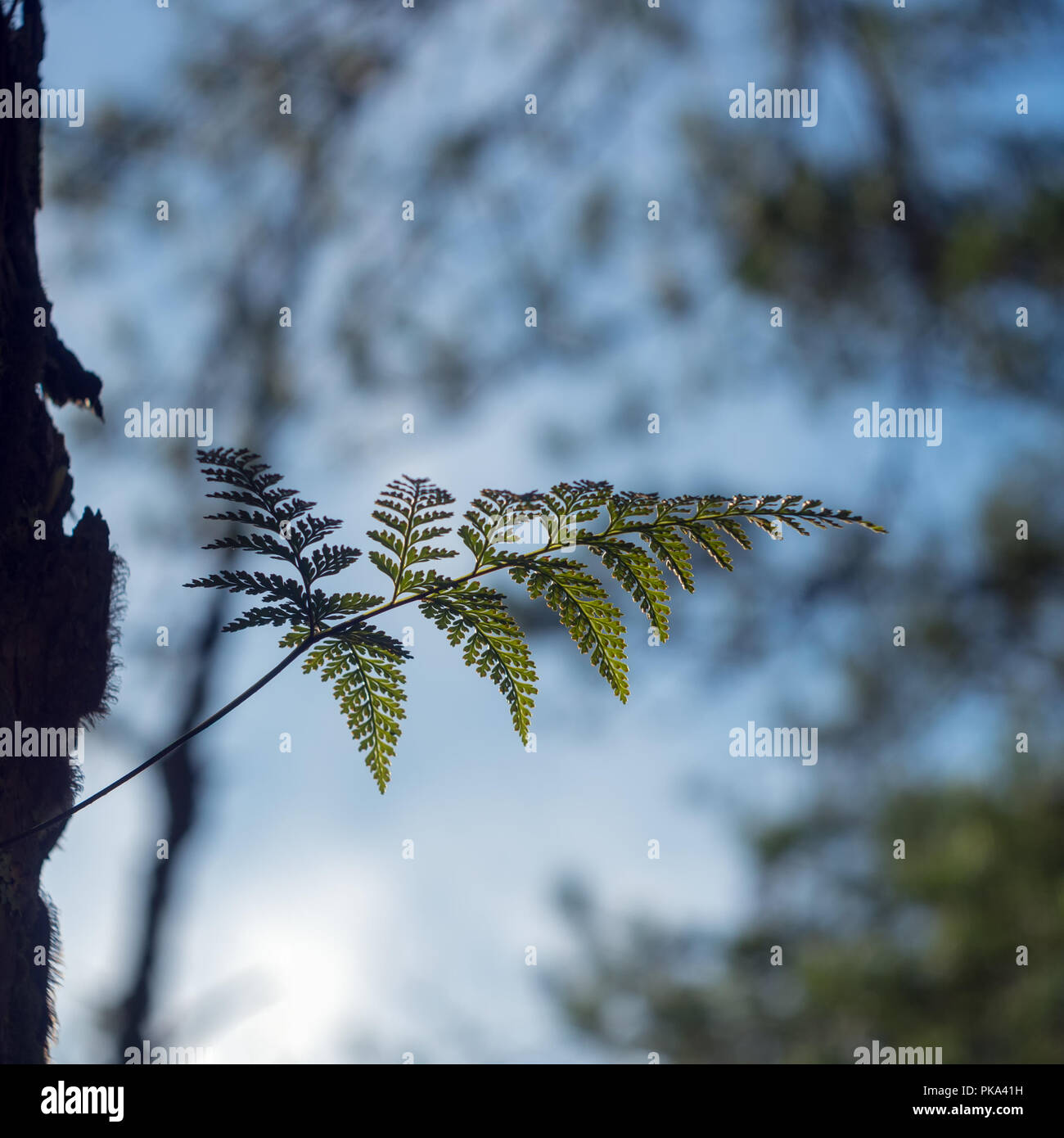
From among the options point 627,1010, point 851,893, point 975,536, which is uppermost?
point 975,536

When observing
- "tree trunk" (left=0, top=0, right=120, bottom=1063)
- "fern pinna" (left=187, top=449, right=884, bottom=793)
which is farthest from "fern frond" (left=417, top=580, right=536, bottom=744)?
"tree trunk" (left=0, top=0, right=120, bottom=1063)

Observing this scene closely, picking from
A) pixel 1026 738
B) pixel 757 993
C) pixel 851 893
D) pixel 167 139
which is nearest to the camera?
pixel 167 139

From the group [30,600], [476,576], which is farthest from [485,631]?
[30,600]

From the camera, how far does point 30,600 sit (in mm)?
537

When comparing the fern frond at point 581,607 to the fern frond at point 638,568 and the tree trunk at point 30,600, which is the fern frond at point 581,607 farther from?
the tree trunk at point 30,600

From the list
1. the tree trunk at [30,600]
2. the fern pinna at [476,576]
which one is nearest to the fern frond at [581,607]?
the fern pinna at [476,576]

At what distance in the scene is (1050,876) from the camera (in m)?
3.83

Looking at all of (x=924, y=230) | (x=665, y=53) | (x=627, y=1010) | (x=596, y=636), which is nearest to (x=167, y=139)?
(x=665, y=53)

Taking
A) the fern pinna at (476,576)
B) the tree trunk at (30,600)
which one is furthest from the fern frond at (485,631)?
the tree trunk at (30,600)

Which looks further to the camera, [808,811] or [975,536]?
[808,811]

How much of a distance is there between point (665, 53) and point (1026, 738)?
122 inches

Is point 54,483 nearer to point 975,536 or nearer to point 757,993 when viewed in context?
point 975,536

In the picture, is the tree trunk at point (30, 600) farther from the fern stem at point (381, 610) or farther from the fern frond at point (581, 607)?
the fern frond at point (581, 607)

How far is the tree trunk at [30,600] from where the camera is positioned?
1.71 ft
